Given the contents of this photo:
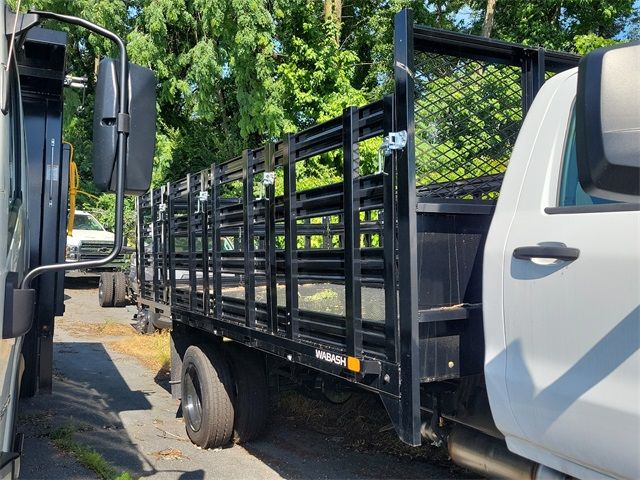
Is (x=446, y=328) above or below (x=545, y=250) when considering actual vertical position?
below

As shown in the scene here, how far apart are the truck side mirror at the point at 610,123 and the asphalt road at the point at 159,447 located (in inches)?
135

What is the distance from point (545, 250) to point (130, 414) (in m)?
4.87

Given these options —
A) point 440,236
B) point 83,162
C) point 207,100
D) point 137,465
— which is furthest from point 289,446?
point 83,162

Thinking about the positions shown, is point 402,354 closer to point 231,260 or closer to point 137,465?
point 231,260

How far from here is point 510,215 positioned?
236 centimetres

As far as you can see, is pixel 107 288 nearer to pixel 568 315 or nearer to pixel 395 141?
pixel 395 141

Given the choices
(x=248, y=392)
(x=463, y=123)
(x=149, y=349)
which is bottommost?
(x=149, y=349)

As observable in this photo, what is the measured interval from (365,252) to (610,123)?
150cm

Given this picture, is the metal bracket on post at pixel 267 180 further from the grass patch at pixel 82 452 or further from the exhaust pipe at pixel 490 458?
the grass patch at pixel 82 452

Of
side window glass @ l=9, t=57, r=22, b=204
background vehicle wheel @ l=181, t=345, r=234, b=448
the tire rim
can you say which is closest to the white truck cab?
side window glass @ l=9, t=57, r=22, b=204

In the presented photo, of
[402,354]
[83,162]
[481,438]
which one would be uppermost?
[83,162]

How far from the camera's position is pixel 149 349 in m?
9.26

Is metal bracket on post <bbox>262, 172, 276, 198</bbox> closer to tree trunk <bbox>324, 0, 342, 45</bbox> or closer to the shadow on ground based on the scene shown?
the shadow on ground

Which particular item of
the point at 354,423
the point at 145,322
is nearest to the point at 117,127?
the point at 354,423
